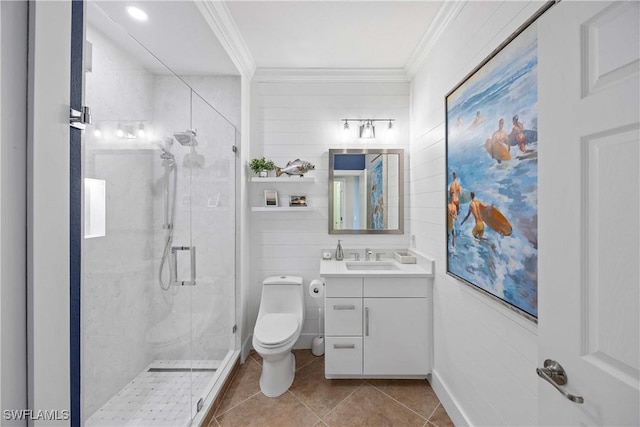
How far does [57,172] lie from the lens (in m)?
0.79

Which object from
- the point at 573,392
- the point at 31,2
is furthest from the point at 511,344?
the point at 31,2

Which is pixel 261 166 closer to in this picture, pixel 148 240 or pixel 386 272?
pixel 148 240

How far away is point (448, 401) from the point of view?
1.82 meters

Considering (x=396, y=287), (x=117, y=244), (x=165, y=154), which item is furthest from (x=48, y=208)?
(x=396, y=287)

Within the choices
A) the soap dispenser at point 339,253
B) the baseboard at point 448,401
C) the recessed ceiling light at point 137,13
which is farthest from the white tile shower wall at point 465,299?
the recessed ceiling light at point 137,13

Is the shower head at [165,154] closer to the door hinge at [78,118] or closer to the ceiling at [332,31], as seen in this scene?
the door hinge at [78,118]

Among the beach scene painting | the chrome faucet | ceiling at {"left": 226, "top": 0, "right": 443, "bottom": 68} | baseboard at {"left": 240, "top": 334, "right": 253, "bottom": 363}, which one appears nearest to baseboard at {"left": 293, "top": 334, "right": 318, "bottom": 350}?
baseboard at {"left": 240, "top": 334, "right": 253, "bottom": 363}

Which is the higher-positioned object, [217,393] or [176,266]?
[176,266]

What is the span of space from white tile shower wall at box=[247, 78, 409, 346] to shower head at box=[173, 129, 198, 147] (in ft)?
2.75

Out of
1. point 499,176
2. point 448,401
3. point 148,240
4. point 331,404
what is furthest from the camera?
point 331,404

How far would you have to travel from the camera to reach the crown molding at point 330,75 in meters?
2.65

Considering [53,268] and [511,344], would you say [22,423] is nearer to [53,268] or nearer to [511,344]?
[53,268]

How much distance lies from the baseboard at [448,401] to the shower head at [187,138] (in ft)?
7.79

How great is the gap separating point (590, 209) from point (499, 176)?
24.4 inches
